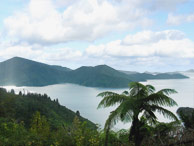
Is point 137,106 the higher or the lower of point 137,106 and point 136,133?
the higher

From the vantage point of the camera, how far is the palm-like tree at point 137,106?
5.45 metres

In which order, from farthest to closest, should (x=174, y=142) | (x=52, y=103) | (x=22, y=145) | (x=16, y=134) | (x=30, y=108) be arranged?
(x=52, y=103), (x=30, y=108), (x=16, y=134), (x=22, y=145), (x=174, y=142)

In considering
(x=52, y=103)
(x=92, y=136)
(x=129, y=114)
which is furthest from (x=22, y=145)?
(x=52, y=103)

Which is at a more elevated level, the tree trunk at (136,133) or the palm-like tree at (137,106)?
the palm-like tree at (137,106)

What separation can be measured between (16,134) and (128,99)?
142 inches

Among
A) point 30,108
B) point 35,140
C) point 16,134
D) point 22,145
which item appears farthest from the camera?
point 30,108

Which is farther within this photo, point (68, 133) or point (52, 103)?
point (52, 103)

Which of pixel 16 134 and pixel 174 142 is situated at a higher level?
→ pixel 174 142

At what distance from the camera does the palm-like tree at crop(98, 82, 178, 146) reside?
5445 mm

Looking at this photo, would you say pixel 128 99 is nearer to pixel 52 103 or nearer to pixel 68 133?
pixel 68 133

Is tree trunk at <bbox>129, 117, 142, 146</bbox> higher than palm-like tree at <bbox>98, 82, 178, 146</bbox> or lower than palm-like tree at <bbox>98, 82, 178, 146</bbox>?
lower

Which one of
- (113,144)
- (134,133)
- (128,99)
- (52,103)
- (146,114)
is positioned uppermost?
(128,99)

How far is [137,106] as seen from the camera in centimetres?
557

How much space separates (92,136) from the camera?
5.97 meters
